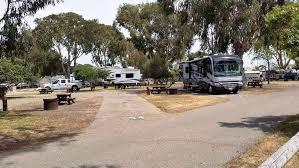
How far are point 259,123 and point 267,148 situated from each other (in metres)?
4.86

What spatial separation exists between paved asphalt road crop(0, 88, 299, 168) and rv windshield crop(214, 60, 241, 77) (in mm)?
16693

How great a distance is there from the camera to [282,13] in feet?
47.0

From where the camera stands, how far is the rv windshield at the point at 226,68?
1345 inches

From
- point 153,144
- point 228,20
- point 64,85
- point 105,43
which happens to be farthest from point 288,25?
point 105,43

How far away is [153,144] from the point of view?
1127 centimetres

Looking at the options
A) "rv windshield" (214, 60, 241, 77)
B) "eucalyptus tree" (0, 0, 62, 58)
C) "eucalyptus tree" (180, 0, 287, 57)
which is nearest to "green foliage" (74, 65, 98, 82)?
"eucalyptus tree" (180, 0, 287, 57)

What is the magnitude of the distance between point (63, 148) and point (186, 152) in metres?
3.00

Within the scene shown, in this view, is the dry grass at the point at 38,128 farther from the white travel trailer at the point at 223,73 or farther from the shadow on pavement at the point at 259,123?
the white travel trailer at the point at 223,73

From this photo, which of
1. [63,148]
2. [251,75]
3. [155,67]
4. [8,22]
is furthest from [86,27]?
[63,148]

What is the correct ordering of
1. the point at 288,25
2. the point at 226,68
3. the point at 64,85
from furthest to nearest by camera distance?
the point at 64,85, the point at 226,68, the point at 288,25

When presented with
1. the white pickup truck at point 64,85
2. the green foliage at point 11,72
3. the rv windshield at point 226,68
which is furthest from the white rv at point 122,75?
the rv windshield at point 226,68

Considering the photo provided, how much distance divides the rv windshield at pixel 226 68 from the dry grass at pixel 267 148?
63.9ft

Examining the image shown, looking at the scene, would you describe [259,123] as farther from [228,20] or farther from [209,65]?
[228,20]

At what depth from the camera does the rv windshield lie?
112 feet
